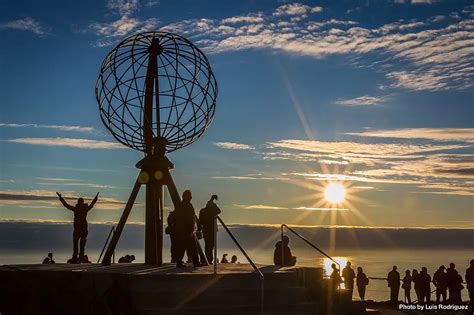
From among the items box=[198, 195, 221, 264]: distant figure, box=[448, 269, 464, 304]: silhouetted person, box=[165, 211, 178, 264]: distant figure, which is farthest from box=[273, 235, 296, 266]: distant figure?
box=[448, 269, 464, 304]: silhouetted person

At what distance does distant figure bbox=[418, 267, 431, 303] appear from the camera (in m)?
20.9

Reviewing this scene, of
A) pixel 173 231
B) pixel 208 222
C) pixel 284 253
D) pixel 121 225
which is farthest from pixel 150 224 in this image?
pixel 284 253

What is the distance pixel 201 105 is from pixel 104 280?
22.3ft

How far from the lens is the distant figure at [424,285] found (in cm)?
2086

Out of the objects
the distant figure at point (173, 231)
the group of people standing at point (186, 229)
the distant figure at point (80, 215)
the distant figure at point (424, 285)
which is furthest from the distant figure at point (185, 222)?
the distant figure at point (424, 285)

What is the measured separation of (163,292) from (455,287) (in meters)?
11.3

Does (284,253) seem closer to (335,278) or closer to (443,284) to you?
(335,278)

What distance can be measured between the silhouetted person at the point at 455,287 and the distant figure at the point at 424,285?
3.80 ft

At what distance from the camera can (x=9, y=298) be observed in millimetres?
14234

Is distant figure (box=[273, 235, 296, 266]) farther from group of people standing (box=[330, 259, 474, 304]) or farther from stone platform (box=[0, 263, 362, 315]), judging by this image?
stone platform (box=[0, 263, 362, 315])

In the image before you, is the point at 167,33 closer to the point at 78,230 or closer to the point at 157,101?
the point at 157,101

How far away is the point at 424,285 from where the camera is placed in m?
21.0

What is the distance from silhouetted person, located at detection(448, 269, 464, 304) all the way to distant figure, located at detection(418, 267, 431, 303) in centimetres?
116

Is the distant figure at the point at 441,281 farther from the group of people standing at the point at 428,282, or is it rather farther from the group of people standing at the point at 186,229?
the group of people standing at the point at 186,229
